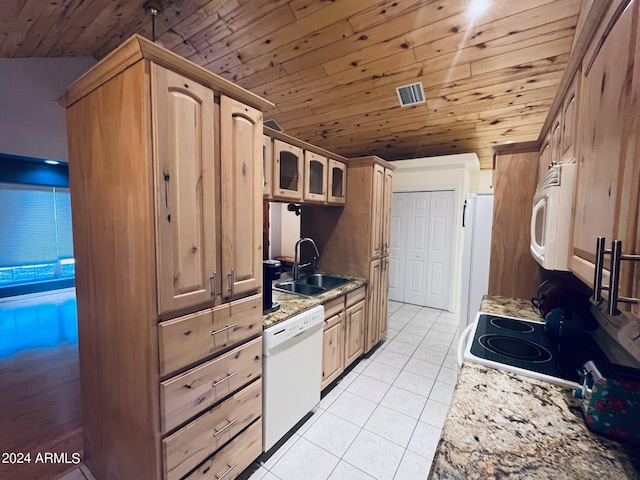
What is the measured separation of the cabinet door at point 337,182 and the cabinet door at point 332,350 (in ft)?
3.65

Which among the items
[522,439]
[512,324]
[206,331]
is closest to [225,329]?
[206,331]

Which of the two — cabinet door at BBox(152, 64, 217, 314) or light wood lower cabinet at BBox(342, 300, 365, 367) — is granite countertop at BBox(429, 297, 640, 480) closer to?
cabinet door at BBox(152, 64, 217, 314)

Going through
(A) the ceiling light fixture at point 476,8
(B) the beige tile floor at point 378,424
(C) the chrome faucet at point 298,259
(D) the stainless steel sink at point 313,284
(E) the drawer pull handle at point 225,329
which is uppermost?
(A) the ceiling light fixture at point 476,8

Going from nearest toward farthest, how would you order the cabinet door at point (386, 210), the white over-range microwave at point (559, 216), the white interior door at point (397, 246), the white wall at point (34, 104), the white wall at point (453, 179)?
the white over-range microwave at point (559, 216)
the cabinet door at point (386, 210)
the white wall at point (34, 104)
the white wall at point (453, 179)
the white interior door at point (397, 246)

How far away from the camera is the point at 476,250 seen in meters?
2.99

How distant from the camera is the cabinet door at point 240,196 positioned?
137 centimetres

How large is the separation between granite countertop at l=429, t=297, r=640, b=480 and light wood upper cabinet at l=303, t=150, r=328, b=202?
1745 mm

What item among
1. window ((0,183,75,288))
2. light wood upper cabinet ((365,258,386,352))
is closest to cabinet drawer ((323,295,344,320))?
light wood upper cabinet ((365,258,386,352))

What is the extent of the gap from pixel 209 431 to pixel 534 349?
5.45 ft

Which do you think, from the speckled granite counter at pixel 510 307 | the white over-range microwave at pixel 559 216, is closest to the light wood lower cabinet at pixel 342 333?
the speckled granite counter at pixel 510 307

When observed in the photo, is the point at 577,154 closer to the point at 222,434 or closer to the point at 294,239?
the point at 222,434

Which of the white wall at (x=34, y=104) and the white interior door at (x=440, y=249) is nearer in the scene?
the white wall at (x=34, y=104)

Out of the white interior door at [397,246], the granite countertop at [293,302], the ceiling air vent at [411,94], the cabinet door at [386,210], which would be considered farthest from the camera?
the white interior door at [397,246]

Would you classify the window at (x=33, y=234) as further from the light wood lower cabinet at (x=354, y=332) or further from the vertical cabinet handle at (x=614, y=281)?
the vertical cabinet handle at (x=614, y=281)
